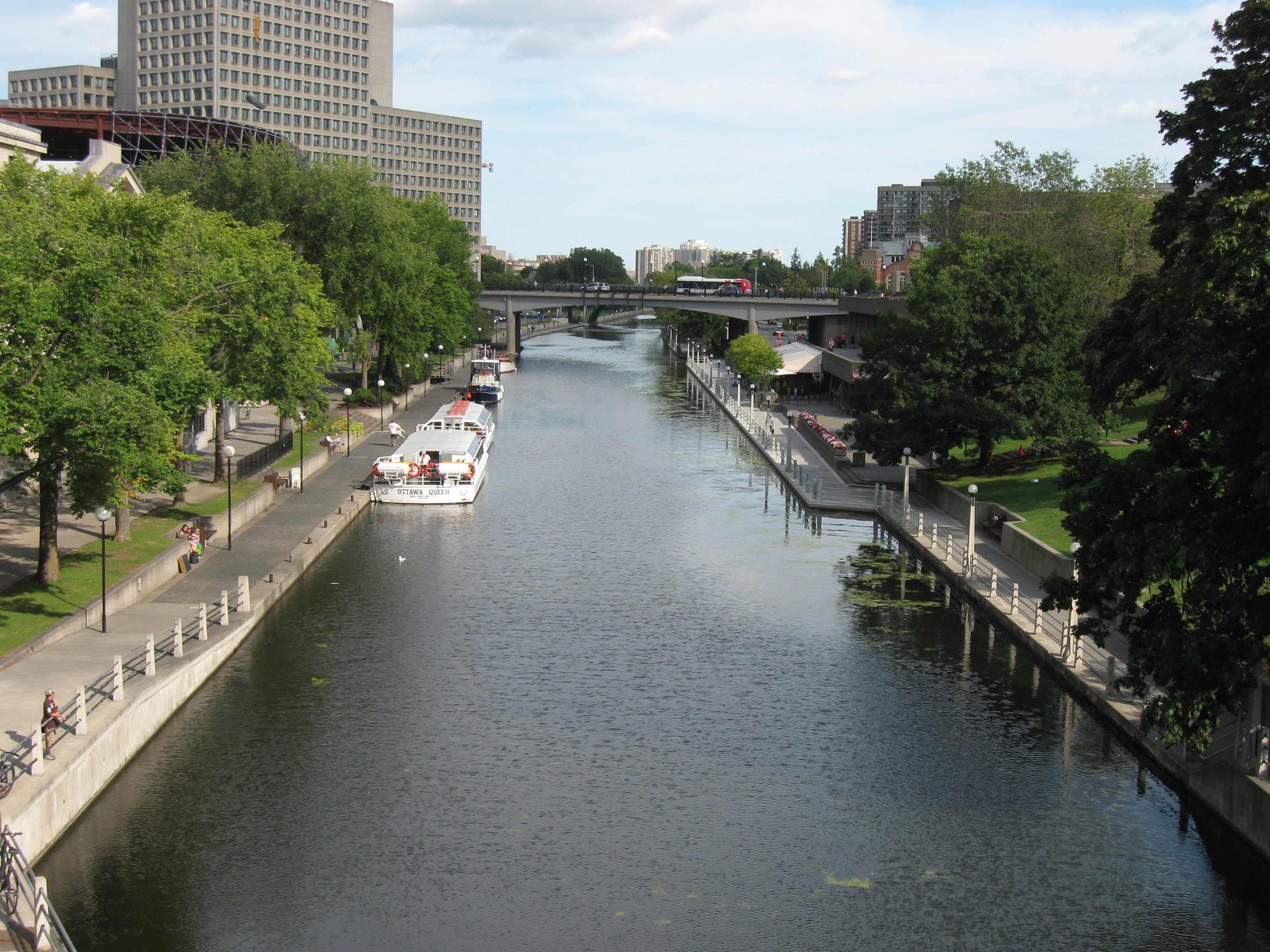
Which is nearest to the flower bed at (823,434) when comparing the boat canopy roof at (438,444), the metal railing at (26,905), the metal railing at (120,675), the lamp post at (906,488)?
the lamp post at (906,488)

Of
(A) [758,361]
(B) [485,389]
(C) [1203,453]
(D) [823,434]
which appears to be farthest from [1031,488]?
(B) [485,389]

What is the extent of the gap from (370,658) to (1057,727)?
1753 centimetres

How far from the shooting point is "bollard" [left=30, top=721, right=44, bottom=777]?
21.8 meters

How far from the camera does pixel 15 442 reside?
28.4 meters

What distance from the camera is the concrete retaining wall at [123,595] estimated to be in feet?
95.5

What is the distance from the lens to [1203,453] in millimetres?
23766

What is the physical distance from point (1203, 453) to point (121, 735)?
22122mm

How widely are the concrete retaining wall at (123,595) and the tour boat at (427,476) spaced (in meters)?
11.0

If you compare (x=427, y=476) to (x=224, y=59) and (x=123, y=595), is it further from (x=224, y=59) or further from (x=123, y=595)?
(x=224, y=59)

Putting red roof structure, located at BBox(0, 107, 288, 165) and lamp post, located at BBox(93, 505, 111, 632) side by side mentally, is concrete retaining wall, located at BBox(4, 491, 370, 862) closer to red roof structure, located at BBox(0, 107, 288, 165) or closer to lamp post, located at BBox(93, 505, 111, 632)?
lamp post, located at BBox(93, 505, 111, 632)

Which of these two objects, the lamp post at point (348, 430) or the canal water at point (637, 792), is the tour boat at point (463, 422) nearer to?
the lamp post at point (348, 430)

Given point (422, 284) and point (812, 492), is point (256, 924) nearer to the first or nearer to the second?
point (812, 492)

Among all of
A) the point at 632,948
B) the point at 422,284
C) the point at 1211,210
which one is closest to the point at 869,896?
the point at 632,948

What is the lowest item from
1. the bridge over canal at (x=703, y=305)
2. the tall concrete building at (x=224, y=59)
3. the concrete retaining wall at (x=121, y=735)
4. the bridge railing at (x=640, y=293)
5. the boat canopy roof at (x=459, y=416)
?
the concrete retaining wall at (x=121, y=735)
